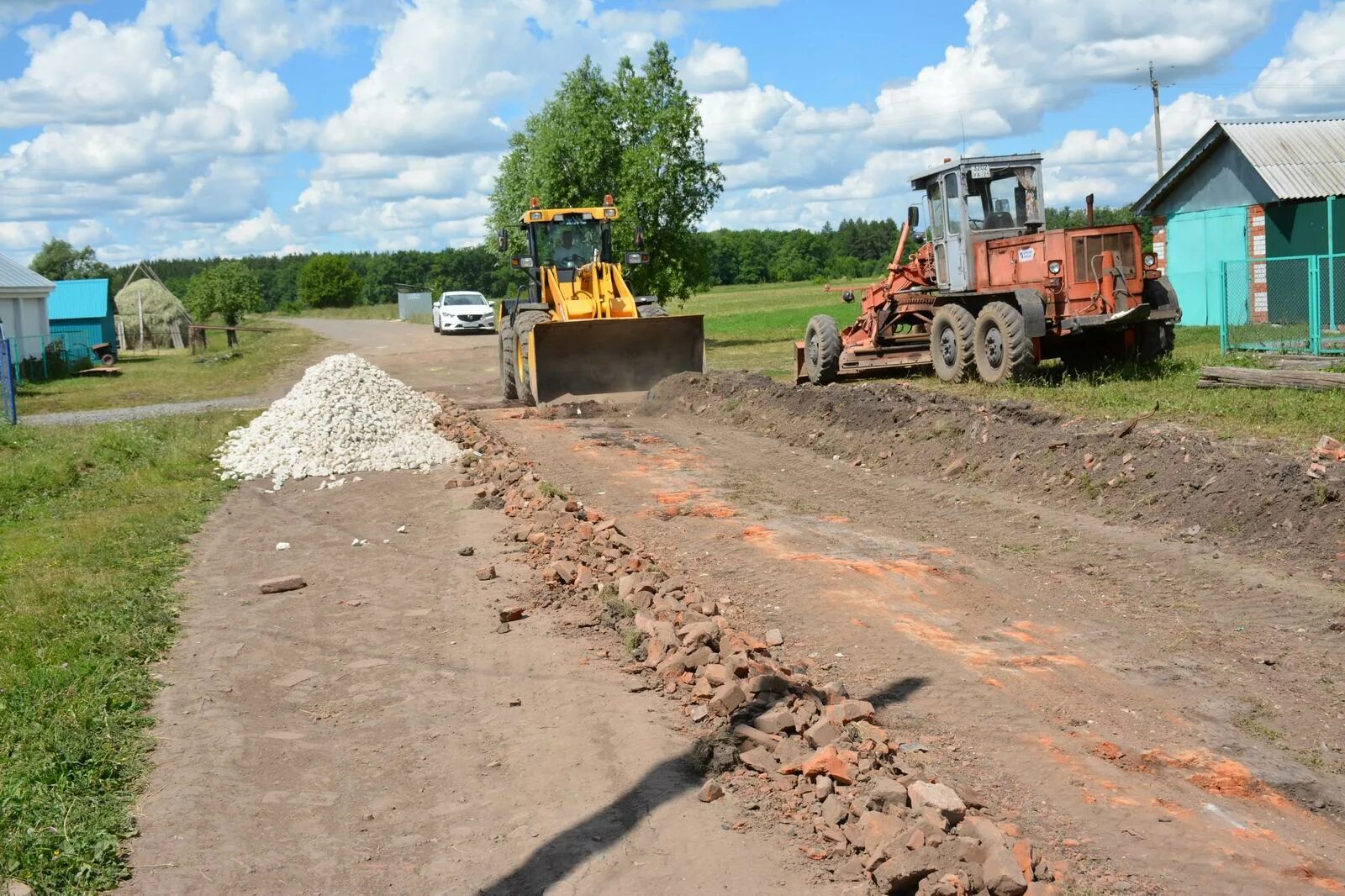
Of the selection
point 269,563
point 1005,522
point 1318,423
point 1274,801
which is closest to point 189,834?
point 1274,801

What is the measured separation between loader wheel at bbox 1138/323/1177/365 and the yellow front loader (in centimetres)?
653

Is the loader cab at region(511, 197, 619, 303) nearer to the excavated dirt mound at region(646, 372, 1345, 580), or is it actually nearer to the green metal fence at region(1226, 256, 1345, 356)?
the excavated dirt mound at region(646, 372, 1345, 580)

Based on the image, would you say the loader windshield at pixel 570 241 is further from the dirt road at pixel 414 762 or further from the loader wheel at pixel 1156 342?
the dirt road at pixel 414 762

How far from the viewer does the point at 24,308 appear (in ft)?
126

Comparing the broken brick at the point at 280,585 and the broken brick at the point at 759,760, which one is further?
the broken brick at the point at 280,585

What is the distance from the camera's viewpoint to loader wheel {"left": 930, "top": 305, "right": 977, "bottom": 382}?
1830 cm

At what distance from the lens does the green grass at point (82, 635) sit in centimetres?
504

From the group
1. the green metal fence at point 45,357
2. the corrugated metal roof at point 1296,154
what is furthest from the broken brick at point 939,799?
the green metal fence at point 45,357

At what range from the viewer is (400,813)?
5.26 m

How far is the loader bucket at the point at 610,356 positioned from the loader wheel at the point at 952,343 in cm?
361

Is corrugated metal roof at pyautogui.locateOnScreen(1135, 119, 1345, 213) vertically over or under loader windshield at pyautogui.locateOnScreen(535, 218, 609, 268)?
over

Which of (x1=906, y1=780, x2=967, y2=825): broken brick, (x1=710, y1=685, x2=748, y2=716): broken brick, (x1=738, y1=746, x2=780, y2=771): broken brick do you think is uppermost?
(x1=710, y1=685, x2=748, y2=716): broken brick

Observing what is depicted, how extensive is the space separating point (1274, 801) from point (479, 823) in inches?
127

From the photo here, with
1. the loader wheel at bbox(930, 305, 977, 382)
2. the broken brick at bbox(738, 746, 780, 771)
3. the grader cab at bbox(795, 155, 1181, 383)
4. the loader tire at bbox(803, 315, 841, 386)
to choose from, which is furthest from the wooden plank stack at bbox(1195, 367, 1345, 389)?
the broken brick at bbox(738, 746, 780, 771)
